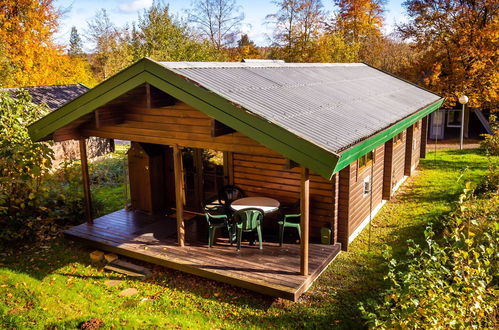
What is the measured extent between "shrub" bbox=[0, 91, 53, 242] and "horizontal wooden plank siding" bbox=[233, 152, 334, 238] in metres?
4.08

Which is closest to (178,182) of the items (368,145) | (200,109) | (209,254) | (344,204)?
(209,254)

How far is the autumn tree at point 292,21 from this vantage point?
30797 mm

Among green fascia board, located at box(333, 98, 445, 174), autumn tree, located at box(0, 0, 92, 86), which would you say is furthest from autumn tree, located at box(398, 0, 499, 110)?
autumn tree, located at box(0, 0, 92, 86)

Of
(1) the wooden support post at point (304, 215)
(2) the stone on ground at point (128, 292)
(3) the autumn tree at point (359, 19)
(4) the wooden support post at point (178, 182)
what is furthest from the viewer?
(3) the autumn tree at point (359, 19)

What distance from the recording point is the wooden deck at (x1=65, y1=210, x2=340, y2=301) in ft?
21.7

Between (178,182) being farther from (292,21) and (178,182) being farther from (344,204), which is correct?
(292,21)

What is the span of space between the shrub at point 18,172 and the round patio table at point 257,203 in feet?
13.2

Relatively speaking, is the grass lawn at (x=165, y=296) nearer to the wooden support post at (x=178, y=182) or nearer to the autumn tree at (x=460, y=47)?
the wooden support post at (x=178, y=182)

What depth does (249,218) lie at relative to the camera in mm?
7570

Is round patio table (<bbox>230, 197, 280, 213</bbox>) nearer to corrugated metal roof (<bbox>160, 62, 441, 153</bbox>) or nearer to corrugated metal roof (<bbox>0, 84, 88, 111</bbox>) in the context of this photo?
corrugated metal roof (<bbox>160, 62, 441, 153</bbox>)

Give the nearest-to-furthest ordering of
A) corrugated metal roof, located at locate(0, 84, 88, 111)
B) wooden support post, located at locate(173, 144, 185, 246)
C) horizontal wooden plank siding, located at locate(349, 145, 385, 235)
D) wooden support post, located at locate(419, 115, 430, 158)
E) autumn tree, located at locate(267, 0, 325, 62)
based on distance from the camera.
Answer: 1. wooden support post, located at locate(173, 144, 185, 246)
2. horizontal wooden plank siding, located at locate(349, 145, 385, 235)
3. wooden support post, located at locate(419, 115, 430, 158)
4. corrugated metal roof, located at locate(0, 84, 88, 111)
5. autumn tree, located at locate(267, 0, 325, 62)

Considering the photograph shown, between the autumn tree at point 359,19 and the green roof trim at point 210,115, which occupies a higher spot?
the autumn tree at point 359,19

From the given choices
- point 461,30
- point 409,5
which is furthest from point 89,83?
point 461,30

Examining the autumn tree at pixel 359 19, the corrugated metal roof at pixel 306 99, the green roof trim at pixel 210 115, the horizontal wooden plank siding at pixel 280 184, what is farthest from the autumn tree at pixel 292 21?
the green roof trim at pixel 210 115
